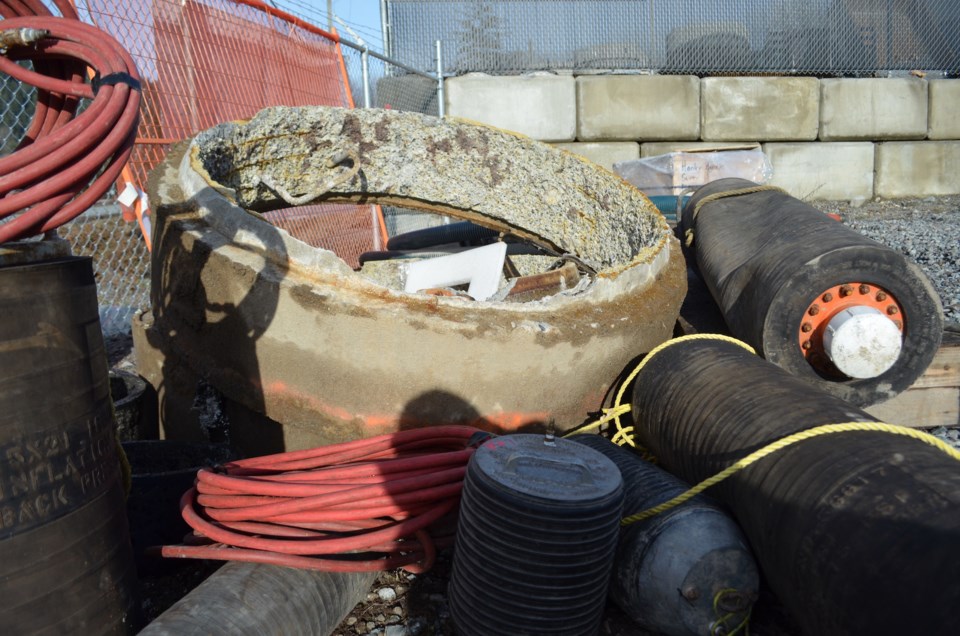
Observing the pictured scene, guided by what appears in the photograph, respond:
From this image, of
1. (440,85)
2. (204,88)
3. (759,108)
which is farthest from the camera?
(759,108)

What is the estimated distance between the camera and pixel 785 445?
196 cm

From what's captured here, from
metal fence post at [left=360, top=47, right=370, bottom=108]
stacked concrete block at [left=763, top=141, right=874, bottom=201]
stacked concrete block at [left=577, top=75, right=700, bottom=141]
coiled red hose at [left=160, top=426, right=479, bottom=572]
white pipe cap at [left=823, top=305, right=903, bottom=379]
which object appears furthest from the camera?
stacked concrete block at [left=763, top=141, right=874, bottom=201]

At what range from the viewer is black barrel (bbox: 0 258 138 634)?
144cm

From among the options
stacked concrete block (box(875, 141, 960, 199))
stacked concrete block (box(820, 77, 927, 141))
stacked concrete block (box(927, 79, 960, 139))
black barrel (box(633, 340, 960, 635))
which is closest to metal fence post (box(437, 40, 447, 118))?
stacked concrete block (box(820, 77, 927, 141))

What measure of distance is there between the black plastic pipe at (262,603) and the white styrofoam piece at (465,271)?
3.09 m

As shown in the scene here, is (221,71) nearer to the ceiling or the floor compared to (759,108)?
nearer to the ceiling

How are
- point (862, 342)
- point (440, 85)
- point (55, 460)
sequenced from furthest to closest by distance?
1. point (440, 85)
2. point (862, 342)
3. point (55, 460)

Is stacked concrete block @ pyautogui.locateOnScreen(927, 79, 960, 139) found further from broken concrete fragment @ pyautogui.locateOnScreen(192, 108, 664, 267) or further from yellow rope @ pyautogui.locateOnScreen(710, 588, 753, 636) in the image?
yellow rope @ pyautogui.locateOnScreen(710, 588, 753, 636)

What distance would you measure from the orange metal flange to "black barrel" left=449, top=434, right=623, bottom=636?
150 cm

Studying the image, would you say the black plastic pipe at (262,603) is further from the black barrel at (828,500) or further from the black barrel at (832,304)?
the black barrel at (832,304)

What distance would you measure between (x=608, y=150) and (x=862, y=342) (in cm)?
790

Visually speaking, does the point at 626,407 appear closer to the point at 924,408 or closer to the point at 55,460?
the point at 924,408

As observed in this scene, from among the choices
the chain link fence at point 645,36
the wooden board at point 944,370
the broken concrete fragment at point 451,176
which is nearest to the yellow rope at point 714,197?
the broken concrete fragment at point 451,176

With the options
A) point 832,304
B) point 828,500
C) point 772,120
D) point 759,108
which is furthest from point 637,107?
point 828,500
